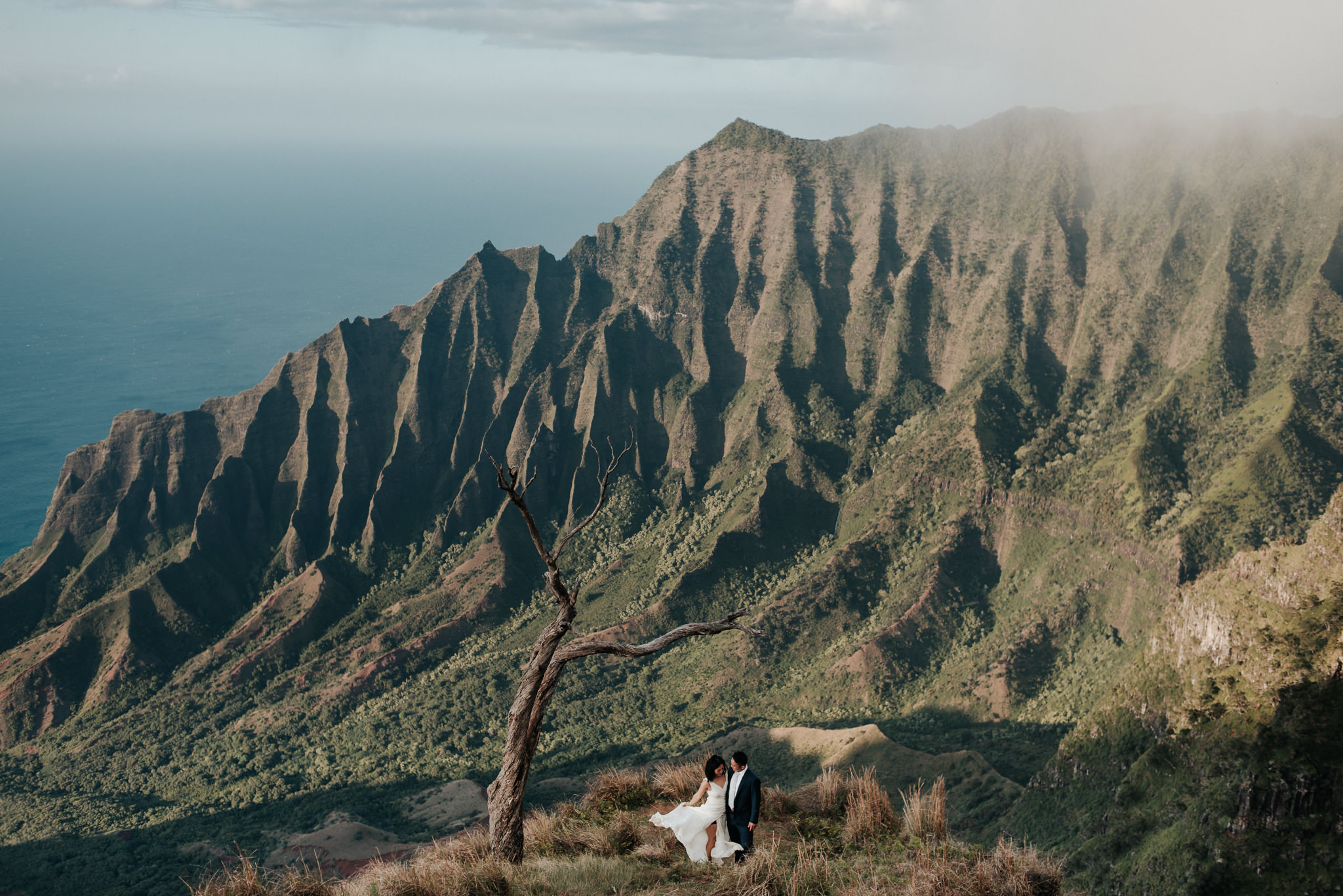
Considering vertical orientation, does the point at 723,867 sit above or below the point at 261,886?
above

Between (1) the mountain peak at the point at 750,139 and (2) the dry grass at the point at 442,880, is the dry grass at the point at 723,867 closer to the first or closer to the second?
(2) the dry grass at the point at 442,880

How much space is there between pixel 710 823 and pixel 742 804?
96cm

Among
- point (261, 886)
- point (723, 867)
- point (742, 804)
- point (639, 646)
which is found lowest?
point (261, 886)

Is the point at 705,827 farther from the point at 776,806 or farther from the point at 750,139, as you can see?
the point at 750,139

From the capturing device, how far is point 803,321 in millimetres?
130250

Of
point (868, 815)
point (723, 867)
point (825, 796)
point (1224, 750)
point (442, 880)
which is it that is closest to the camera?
point (442, 880)

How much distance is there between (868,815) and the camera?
23.7 m

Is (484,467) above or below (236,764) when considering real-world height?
above

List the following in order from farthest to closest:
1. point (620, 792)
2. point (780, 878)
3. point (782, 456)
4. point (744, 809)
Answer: point (782, 456), point (620, 792), point (744, 809), point (780, 878)

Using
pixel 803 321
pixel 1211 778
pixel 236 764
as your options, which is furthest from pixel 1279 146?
pixel 236 764

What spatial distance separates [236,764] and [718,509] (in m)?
62.5

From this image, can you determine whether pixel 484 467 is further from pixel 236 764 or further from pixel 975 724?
pixel 975 724

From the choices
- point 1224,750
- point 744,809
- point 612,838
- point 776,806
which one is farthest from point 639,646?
point 1224,750


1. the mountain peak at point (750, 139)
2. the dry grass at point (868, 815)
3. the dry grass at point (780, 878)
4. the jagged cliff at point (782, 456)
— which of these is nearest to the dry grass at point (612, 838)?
the dry grass at point (780, 878)
